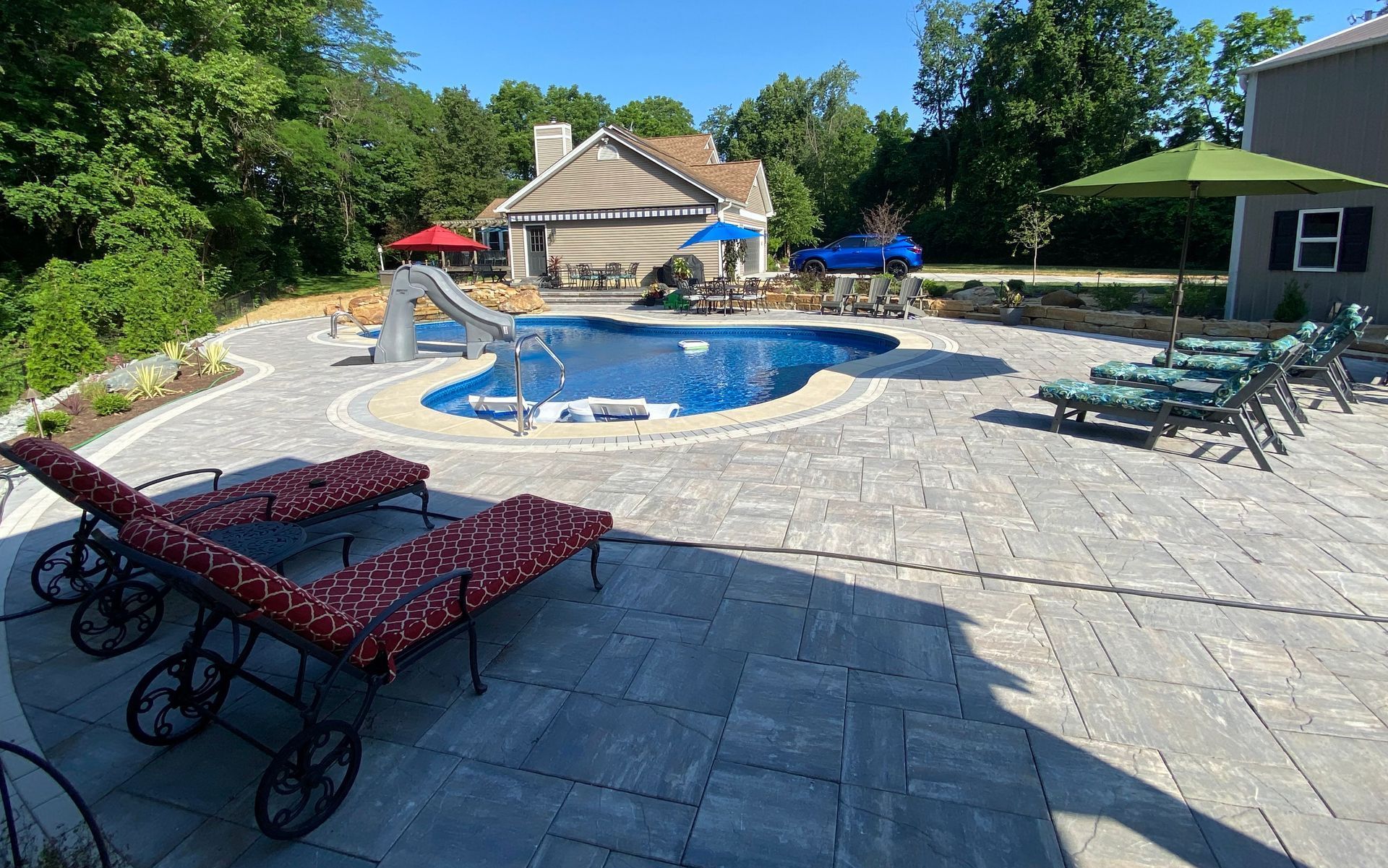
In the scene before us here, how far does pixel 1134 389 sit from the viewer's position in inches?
255

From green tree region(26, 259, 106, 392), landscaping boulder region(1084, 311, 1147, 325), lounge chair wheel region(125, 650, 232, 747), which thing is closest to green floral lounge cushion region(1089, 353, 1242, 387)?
landscaping boulder region(1084, 311, 1147, 325)

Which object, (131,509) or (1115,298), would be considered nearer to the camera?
(131,509)

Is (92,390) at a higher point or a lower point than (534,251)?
lower

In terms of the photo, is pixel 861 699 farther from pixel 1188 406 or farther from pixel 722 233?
pixel 722 233

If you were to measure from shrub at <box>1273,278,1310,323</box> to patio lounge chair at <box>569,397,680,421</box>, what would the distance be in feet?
33.8

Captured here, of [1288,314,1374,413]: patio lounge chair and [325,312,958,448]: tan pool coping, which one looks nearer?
[325,312,958,448]: tan pool coping

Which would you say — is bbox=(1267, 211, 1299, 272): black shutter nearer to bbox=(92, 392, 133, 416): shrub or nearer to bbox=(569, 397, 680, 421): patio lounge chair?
bbox=(569, 397, 680, 421): patio lounge chair

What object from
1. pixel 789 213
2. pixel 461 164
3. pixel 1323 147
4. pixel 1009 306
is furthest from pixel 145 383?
pixel 461 164

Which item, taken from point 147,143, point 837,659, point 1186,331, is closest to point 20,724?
point 837,659

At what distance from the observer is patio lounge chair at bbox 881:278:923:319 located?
51.7 feet

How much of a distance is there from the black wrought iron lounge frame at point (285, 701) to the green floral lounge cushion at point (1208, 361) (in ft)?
26.4

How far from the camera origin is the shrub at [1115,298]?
45.3ft

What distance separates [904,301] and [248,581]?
50.2 feet

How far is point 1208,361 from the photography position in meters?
7.77
